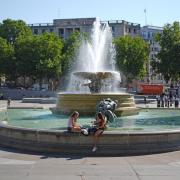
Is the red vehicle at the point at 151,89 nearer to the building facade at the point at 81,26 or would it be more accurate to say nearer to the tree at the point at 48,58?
the tree at the point at 48,58

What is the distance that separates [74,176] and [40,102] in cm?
3900

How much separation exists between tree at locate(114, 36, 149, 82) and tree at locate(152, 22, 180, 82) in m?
7.58

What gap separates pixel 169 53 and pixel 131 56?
39.3ft

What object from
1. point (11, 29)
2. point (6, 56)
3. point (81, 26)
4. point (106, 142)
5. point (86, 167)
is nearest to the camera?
point (86, 167)

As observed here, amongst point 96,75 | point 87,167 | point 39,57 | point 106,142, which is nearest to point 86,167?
point 87,167

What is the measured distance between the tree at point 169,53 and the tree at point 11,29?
28.8 m

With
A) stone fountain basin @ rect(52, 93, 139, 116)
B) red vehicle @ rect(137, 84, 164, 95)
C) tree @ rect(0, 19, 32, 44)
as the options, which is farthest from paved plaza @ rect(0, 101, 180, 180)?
tree @ rect(0, 19, 32, 44)

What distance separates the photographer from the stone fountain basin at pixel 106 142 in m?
16.0

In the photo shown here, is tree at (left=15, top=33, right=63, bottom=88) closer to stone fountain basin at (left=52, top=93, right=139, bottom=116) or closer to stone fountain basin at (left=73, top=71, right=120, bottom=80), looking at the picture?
stone fountain basin at (left=73, top=71, right=120, bottom=80)

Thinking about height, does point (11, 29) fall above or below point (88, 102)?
above

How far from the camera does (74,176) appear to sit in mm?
12492

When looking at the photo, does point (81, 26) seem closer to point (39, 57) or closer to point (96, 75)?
point (39, 57)

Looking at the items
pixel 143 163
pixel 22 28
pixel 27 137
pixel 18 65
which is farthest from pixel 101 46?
pixel 22 28

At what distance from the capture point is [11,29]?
9300 centimetres
